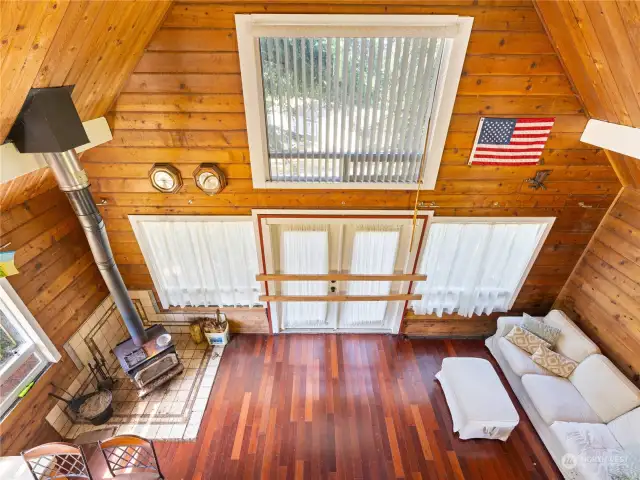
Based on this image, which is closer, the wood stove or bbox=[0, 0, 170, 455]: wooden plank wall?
bbox=[0, 0, 170, 455]: wooden plank wall

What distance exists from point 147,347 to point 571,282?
16.6ft

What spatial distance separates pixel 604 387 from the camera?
3.20 meters

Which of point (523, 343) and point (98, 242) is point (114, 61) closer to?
point (98, 242)

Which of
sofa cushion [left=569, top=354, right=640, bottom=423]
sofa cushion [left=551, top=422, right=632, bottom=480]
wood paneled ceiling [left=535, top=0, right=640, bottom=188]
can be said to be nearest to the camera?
wood paneled ceiling [left=535, top=0, right=640, bottom=188]

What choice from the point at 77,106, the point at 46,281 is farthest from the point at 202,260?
the point at 77,106

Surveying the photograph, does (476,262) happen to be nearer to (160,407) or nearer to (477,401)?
(477,401)

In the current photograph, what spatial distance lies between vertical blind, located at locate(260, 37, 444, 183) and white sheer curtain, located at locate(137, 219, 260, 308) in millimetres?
974

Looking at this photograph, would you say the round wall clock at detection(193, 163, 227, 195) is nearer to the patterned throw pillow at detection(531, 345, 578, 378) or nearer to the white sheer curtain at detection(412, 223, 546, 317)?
the white sheer curtain at detection(412, 223, 546, 317)

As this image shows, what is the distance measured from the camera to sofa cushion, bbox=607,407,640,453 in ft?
9.26

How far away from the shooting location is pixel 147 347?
360cm

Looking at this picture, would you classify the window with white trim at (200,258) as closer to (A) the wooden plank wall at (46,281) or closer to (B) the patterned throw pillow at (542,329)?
(A) the wooden plank wall at (46,281)

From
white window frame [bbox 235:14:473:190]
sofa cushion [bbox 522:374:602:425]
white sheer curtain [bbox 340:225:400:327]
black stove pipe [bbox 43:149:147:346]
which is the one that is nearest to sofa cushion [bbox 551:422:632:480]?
→ sofa cushion [bbox 522:374:602:425]

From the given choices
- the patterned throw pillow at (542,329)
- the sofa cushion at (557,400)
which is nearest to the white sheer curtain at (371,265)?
the patterned throw pillow at (542,329)

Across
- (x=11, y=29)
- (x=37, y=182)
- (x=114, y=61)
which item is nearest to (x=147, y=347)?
(x=37, y=182)
